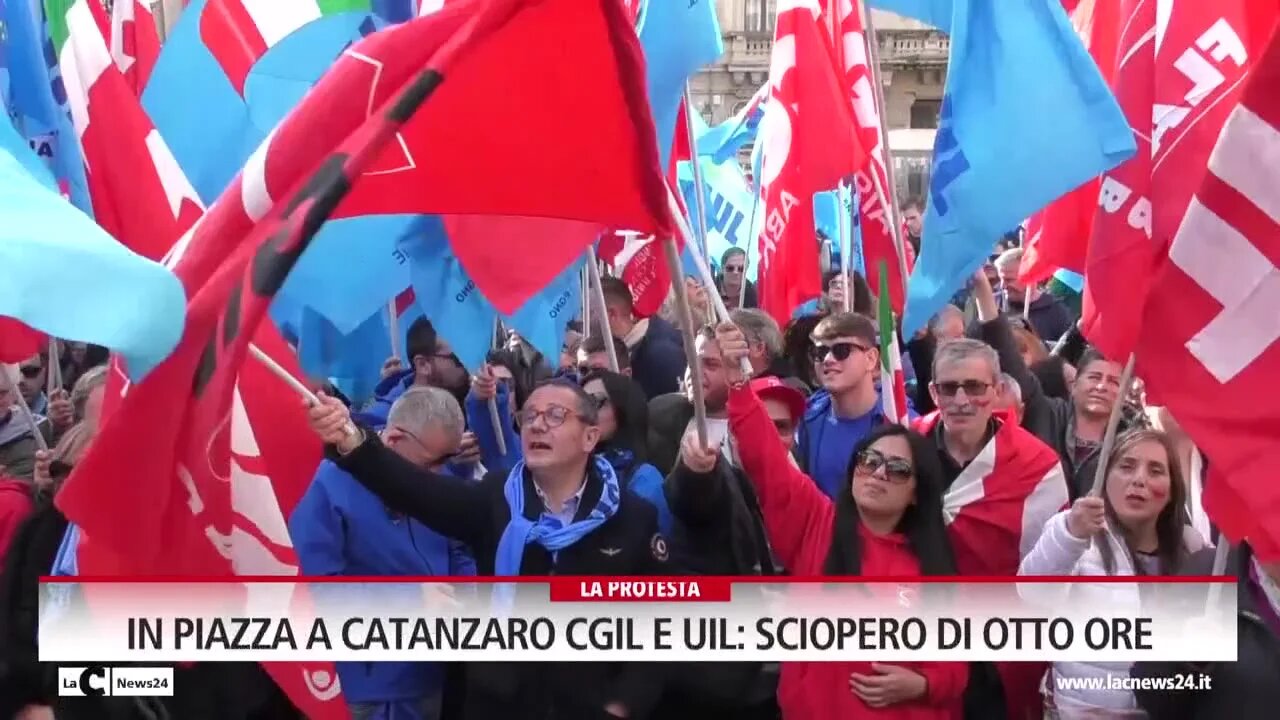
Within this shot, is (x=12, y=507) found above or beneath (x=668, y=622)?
above

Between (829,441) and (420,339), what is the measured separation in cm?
226

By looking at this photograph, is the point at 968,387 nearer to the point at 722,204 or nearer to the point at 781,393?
the point at 781,393

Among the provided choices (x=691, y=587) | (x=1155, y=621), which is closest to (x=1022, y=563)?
(x=1155, y=621)

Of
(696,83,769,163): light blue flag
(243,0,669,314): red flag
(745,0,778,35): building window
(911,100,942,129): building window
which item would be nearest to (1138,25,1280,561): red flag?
(243,0,669,314): red flag

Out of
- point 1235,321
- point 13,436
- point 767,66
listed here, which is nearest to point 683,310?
point 1235,321

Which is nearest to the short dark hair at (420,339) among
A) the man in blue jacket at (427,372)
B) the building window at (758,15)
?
the man in blue jacket at (427,372)

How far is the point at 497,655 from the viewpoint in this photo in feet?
12.4

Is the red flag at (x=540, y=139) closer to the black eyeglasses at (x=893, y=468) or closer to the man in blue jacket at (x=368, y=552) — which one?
the black eyeglasses at (x=893, y=468)

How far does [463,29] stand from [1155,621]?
2.03m

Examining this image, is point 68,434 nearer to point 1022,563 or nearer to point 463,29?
point 463,29

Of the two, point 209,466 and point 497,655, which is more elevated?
point 209,466

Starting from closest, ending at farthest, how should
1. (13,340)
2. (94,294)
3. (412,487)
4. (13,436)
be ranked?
(94,294)
(412,487)
(13,340)
(13,436)

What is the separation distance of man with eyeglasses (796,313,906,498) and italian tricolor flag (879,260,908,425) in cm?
7

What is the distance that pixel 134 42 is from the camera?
628 cm
